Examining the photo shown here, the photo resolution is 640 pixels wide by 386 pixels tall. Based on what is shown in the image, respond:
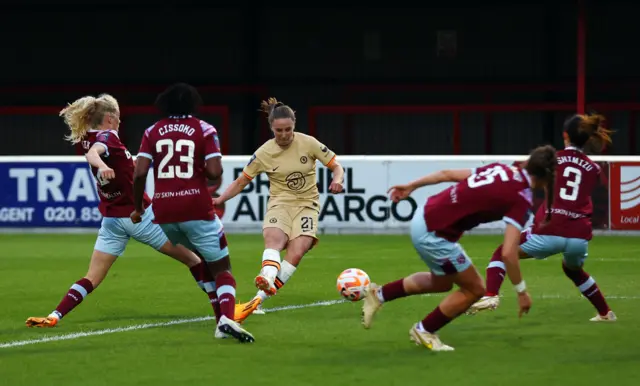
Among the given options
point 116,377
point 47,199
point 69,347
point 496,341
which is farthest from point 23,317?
point 47,199

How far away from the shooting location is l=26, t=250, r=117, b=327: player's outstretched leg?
10844 mm

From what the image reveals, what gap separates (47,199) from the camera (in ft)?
70.5

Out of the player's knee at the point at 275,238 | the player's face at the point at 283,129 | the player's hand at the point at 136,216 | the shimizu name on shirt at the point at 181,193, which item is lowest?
the player's knee at the point at 275,238

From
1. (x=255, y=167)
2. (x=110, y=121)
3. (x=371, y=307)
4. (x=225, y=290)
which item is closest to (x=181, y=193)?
(x=225, y=290)

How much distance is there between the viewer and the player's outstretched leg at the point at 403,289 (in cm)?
951

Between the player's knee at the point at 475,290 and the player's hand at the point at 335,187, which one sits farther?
the player's hand at the point at 335,187

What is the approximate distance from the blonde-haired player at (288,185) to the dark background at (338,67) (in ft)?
60.8

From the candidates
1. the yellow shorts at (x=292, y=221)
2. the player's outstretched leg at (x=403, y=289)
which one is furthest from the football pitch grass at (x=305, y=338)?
the yellow shorts at (x=292, y=221)

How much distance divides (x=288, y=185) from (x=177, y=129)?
82.2 inches

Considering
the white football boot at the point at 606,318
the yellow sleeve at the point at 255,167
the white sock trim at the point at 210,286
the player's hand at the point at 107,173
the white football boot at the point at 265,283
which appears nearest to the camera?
the player's hand at the point at 107,173

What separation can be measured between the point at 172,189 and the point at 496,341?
262 centimetres

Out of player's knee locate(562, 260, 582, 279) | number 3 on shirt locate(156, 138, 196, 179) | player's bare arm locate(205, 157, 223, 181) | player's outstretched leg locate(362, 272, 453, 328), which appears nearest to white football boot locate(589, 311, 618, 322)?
player's knee locate(562, 260, 582, 279)

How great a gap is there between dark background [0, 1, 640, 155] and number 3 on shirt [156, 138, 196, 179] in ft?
66.9

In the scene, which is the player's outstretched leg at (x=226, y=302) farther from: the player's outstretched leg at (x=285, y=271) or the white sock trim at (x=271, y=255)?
the white sock trim at (x=271, y=255)
